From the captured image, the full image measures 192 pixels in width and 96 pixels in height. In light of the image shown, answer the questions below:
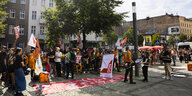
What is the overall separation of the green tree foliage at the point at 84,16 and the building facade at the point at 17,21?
48.0 ft

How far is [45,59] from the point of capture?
9.42m

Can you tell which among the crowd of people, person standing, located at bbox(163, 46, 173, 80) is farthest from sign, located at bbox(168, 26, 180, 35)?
person standing, located at bbox(163, 46, 173, 80)

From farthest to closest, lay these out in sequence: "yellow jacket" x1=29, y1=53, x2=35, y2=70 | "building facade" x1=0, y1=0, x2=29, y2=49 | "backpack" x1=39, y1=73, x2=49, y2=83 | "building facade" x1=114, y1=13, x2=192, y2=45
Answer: "building facade" x1=114, y1=13, x2=192, y2=45 < "building facade" x1=0, y1=0, x2=29, y2=49 < "yellow jacket" x1=29, y1=53, x2=35, y2=70 < "backpack" x1=39, y1=73, x2=49, y2=83

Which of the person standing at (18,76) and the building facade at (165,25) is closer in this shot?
the person standing at (18,76)

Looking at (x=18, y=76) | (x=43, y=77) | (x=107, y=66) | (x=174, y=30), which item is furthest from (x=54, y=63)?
(x=174, y=30)

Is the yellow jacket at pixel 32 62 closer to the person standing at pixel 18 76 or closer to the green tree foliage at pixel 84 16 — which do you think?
the person standing at pixel 18 76

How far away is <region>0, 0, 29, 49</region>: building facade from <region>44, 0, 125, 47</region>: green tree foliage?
14618 millimetres

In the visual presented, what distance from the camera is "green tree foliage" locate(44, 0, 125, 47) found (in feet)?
46.1

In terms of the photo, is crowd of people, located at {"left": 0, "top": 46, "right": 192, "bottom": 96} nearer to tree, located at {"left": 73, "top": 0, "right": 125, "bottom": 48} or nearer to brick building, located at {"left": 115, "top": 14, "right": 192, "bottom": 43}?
tree, located at {"left": 73, "top": 0, "right": 125, "bottom": 48}

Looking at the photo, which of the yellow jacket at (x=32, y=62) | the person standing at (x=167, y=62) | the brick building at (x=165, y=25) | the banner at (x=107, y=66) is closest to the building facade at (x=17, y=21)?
the yellow jacket at (x=32, y=62)

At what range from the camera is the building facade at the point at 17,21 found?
25.9 metres

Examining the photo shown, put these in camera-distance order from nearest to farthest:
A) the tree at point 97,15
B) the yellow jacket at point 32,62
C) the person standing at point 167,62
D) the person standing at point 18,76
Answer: the person standing at point 18,76
the person standing at point 167,62
the yellow jacket at point 32,62
the tree at point 97,15

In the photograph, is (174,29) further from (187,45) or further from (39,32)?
(39,32)

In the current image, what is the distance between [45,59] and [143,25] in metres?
73.4
